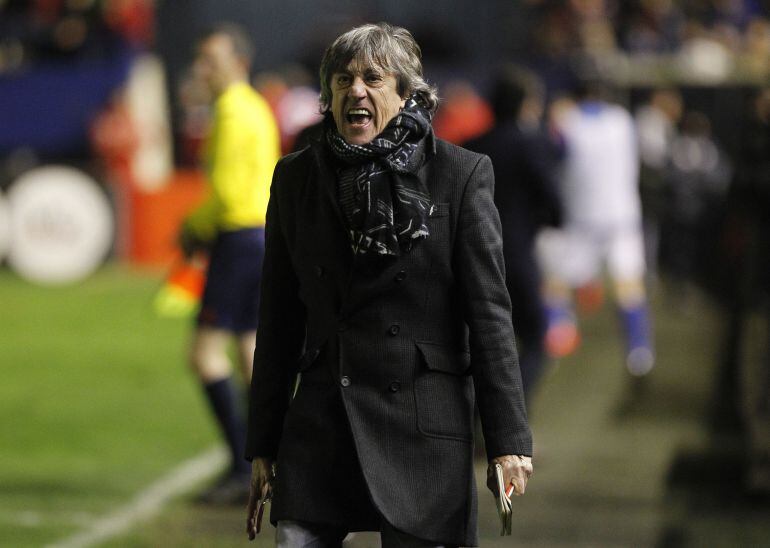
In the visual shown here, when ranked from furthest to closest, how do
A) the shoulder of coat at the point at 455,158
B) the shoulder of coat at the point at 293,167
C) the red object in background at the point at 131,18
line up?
the red object in background at the point at 131,18, the shoulder of coat at the point at 293,167, the shoulder of coat at the point at 455,158

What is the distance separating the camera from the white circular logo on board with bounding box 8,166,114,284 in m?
19.5

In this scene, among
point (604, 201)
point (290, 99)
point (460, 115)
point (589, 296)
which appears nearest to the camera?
point (604, 201)

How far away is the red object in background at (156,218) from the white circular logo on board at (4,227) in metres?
1.58

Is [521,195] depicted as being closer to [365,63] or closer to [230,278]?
[230,278]

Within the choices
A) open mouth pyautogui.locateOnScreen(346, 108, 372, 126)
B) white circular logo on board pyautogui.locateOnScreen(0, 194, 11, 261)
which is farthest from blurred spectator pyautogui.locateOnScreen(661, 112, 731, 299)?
open mouth pyautogui.locateOnScreen(346, 108, 372, 126)

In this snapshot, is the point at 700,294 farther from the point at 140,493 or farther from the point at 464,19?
the point at 140,493

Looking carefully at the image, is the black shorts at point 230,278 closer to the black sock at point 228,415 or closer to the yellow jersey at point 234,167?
the yellow jersey at point 234,167

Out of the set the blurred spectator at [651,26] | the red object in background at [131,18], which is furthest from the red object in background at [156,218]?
the blurred spectator at [651,26]

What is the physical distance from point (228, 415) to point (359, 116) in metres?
4.02

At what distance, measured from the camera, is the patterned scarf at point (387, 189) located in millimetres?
3789

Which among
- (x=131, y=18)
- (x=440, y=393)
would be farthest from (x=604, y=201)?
(x=131, y=18)

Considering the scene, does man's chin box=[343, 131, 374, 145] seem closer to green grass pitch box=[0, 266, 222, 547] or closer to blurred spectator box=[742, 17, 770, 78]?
green grass pitch box=[0, 266, 222, 547]

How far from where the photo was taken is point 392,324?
3869mm

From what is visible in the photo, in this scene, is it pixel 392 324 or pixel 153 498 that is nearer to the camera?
pixel 392 324
